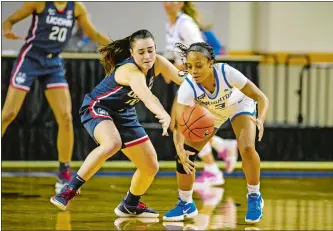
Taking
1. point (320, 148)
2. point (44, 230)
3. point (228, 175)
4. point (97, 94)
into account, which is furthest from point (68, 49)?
point (44, 230)

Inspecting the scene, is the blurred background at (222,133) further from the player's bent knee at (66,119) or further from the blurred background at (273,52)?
the player's bent knee at (66,119)

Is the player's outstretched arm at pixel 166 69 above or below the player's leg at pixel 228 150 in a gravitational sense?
above

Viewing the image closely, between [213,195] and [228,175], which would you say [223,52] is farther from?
[213,195]

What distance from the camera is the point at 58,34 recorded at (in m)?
7.25

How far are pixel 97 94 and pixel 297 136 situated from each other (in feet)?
14.9

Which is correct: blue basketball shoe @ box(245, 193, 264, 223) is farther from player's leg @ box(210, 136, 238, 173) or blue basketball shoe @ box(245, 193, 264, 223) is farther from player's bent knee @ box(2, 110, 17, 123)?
player's leg @ box(210, 136, 238, 173)

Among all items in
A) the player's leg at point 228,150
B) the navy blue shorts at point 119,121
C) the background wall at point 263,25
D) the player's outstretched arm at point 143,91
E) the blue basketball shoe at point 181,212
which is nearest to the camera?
the player's outstretched arm at point 143,91

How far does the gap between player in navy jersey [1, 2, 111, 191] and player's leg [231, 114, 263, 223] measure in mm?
2136

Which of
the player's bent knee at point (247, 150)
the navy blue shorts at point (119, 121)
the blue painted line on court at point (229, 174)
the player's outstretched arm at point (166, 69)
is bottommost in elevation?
the blue painted line on court at point (229, 174)

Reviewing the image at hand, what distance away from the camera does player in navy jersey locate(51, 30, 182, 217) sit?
17.5 feet

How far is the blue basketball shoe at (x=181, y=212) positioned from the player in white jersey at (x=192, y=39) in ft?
5.34

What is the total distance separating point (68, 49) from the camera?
9750mm

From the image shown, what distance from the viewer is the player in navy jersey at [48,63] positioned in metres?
7.19

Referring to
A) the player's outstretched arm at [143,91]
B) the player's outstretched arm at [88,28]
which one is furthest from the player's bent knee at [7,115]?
the player's outstretched arm at [143,91]
